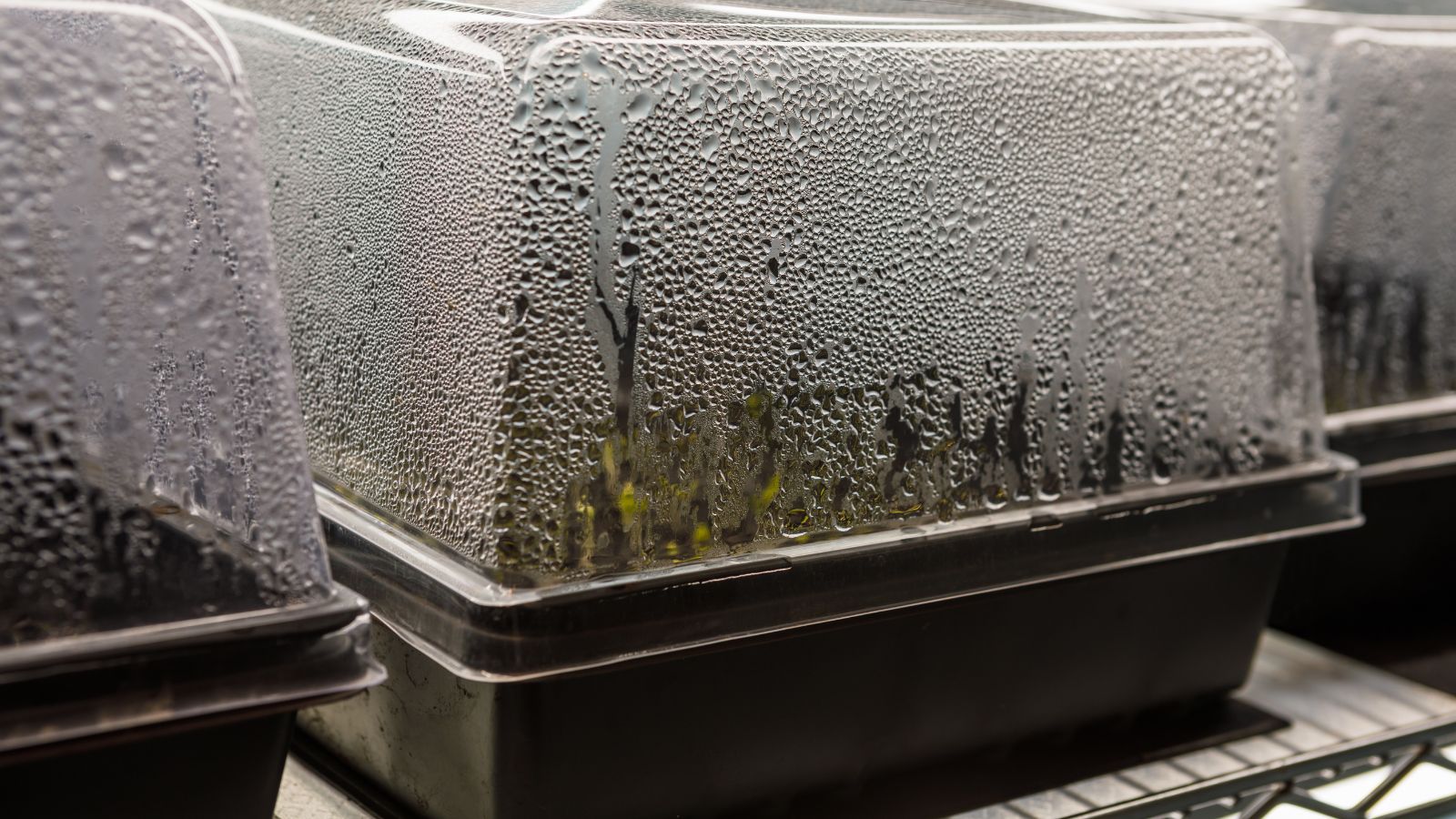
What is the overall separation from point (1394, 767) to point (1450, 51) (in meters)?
0.61

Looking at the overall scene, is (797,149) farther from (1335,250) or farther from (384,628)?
(1335,250)

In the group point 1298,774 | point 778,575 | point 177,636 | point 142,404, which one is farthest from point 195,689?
point 1298,774

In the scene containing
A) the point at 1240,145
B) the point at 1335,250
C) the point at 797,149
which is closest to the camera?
the point at 797,149

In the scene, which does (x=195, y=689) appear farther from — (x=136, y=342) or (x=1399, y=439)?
(x=1399, y=439)

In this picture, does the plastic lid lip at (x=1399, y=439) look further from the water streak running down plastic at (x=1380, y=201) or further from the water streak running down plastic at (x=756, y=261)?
the water streak running down plastic at (x=756, y=261)

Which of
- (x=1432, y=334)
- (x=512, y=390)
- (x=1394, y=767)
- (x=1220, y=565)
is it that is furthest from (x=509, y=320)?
(x=1432, y=334)

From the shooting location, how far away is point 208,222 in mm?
636

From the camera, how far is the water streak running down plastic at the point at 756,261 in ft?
2.29

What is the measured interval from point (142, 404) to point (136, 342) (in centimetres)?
3

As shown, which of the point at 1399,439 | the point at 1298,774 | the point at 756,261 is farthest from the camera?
the point at 1399,439

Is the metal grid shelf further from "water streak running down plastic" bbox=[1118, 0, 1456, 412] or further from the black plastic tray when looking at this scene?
"water streak running down plastic" bbox=[1118, 0, 1456, 412]

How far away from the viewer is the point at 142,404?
2.02ft

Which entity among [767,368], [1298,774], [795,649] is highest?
[767,368]

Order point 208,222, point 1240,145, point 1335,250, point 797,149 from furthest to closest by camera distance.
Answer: point 1335,250 → point 1240,145 → point 797,149 → point 208,222
